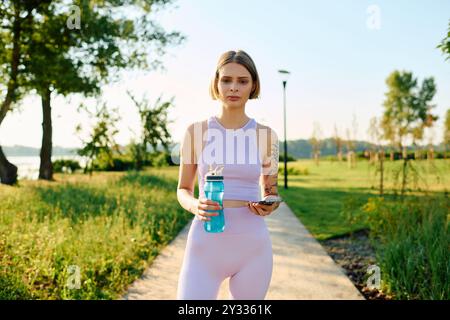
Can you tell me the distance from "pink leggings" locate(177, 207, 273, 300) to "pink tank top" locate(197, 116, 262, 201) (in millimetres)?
99

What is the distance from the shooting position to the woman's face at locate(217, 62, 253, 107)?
2.22m

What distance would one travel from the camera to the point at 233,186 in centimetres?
218

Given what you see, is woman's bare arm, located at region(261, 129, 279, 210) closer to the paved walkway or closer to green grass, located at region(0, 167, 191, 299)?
the paved walkway

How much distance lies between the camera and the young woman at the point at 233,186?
217cm

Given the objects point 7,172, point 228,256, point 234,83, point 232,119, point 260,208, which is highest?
point 234,83

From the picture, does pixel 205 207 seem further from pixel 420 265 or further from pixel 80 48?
pixel 80 48

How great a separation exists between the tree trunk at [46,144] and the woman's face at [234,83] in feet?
63.8

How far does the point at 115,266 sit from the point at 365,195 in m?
11.6

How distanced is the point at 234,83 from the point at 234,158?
37 centimetres

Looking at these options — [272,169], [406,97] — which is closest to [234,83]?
[272,169]

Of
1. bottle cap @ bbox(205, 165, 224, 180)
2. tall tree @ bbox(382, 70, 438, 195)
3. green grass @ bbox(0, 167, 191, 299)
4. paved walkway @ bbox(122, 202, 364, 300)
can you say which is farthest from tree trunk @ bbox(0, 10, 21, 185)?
tall tree @ bbox(382, 70, 438, 195)

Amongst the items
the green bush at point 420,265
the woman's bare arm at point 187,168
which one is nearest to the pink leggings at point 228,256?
the woman's bare arm at point 187,168
